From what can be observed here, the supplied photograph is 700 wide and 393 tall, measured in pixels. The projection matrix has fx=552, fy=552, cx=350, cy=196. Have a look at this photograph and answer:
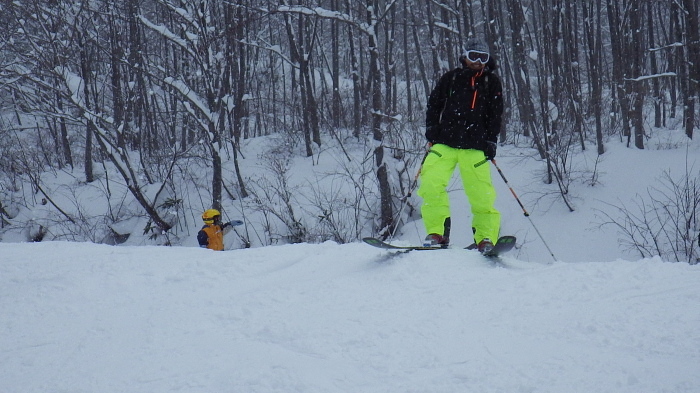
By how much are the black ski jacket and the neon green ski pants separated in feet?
0.35

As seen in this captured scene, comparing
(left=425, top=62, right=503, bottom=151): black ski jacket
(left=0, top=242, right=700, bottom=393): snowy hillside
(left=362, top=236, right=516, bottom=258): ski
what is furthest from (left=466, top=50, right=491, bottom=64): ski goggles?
(left=0, top=242, right=700, bottom=393): snowy hillside

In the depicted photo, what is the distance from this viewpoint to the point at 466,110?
5031mm

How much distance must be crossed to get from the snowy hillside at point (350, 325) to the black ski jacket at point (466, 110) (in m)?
1.15

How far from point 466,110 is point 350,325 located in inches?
106

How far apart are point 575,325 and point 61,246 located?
14.5ft

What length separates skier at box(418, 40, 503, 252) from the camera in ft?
16.1

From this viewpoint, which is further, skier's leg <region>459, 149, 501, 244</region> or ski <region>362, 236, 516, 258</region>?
skier's leg <region>459, 149, 501, 244</region>

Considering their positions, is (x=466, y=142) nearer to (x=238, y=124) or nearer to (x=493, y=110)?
(x=493, y=110)

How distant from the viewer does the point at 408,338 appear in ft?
9.38

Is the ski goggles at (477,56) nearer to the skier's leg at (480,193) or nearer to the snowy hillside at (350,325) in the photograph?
the skier's leg at (480,193)

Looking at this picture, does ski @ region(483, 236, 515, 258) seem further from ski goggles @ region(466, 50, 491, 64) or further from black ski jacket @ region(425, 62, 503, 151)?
ski goggles @ region(466, 50, 491, 64)

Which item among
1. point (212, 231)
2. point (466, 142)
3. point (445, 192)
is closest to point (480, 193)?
point (445, 192)

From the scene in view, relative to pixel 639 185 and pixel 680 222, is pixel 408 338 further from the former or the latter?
pixel 639 185

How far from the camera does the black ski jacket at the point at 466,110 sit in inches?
196
